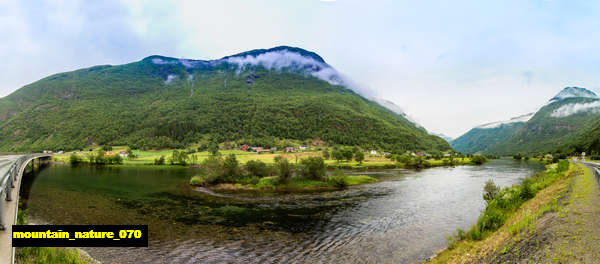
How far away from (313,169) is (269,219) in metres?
26.6

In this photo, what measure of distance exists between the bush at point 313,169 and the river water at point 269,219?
834 centimetres

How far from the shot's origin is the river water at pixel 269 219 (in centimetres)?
2000

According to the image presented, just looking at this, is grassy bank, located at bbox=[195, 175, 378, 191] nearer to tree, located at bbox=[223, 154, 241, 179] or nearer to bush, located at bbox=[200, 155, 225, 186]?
bush, located at bbox=[200, 155, 225, 186]

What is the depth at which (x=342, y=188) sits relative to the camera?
173 ft

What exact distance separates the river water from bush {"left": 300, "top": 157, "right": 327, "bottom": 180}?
834 cm

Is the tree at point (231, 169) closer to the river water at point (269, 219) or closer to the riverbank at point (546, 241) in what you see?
the river water at point (269, 219)

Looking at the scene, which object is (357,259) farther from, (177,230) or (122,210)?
(122,210)

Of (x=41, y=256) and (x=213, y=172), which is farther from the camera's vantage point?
(x=213, y=172)

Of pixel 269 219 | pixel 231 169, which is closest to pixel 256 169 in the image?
pixel 231 169

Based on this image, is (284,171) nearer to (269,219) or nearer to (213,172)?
(213,172)

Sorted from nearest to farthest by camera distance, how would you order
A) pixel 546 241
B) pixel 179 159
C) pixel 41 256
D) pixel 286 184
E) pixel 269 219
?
pixel 546 241
pixel 41 256
pixel 269 219
pixel 286 184
pixel 179 159

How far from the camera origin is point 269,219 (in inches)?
1182

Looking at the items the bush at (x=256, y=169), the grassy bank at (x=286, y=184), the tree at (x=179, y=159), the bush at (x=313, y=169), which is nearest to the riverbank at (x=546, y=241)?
the grassy bank at (x=286, y=184)

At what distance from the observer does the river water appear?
20.0 metres
